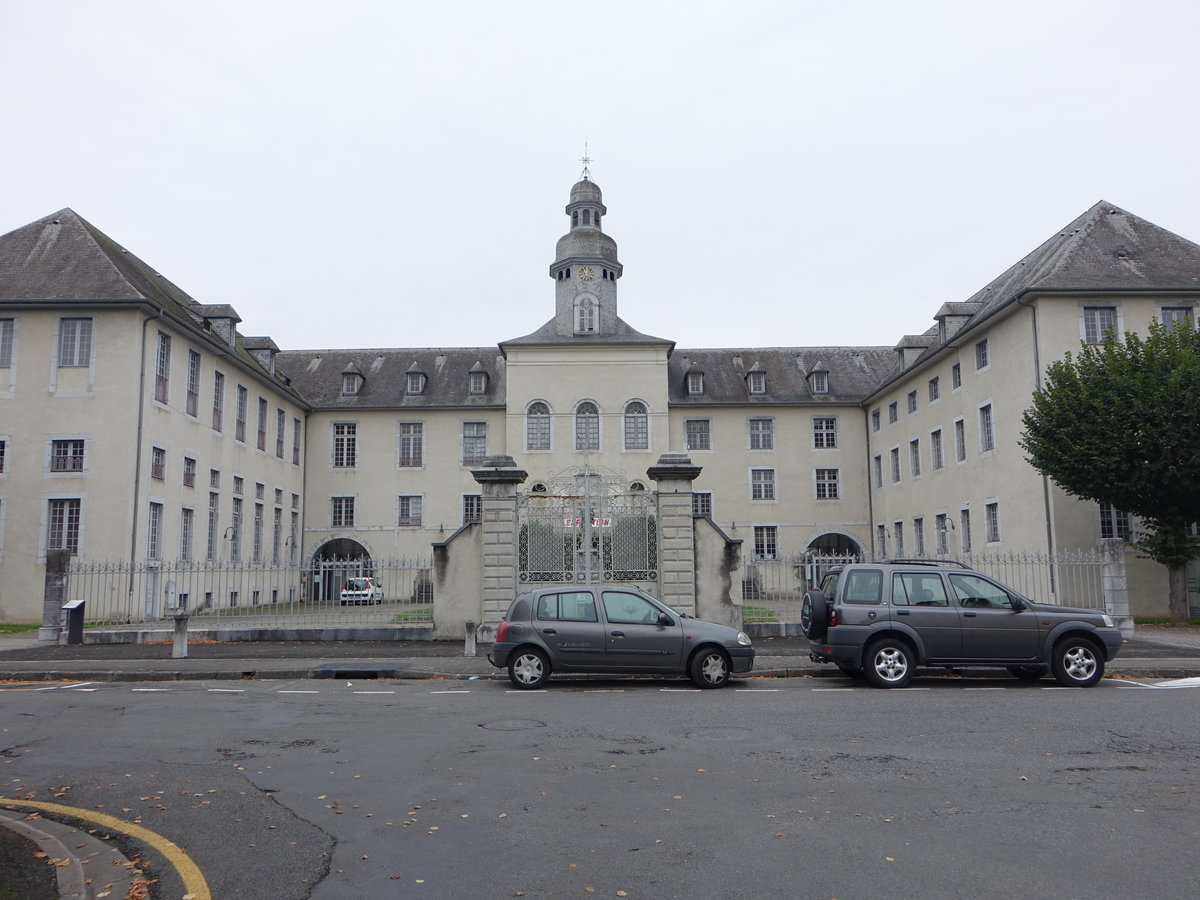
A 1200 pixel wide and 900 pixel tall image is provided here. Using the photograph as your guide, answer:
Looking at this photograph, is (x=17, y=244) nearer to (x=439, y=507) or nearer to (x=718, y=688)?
(x=439, y=507)

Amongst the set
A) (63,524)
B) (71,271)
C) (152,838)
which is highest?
(71,271)

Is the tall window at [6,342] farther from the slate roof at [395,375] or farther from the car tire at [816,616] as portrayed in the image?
the car tire at [816,616]

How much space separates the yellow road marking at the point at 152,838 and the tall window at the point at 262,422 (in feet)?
103

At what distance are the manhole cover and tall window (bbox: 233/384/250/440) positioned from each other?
2701cm

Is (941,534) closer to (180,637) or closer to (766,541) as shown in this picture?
(766,541)

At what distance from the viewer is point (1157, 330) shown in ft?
75.6

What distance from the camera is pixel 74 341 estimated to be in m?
26.4

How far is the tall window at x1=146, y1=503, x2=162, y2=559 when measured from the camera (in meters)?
26.7

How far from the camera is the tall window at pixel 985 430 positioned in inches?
1163

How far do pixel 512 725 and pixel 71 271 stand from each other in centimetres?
2448

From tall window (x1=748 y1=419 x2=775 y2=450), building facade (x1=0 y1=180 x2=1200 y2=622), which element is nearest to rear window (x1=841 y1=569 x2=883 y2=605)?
building facade (x1=0 y1=180 x2=1200 y2=622)

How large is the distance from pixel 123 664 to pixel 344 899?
12404 mm

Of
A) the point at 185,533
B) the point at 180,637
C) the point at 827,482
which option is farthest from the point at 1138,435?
the point at 185,533

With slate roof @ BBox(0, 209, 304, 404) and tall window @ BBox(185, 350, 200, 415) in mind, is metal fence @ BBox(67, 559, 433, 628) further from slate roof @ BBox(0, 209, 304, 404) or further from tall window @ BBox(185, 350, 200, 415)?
slate roof @ BBox(0, 209, 304, 404)
